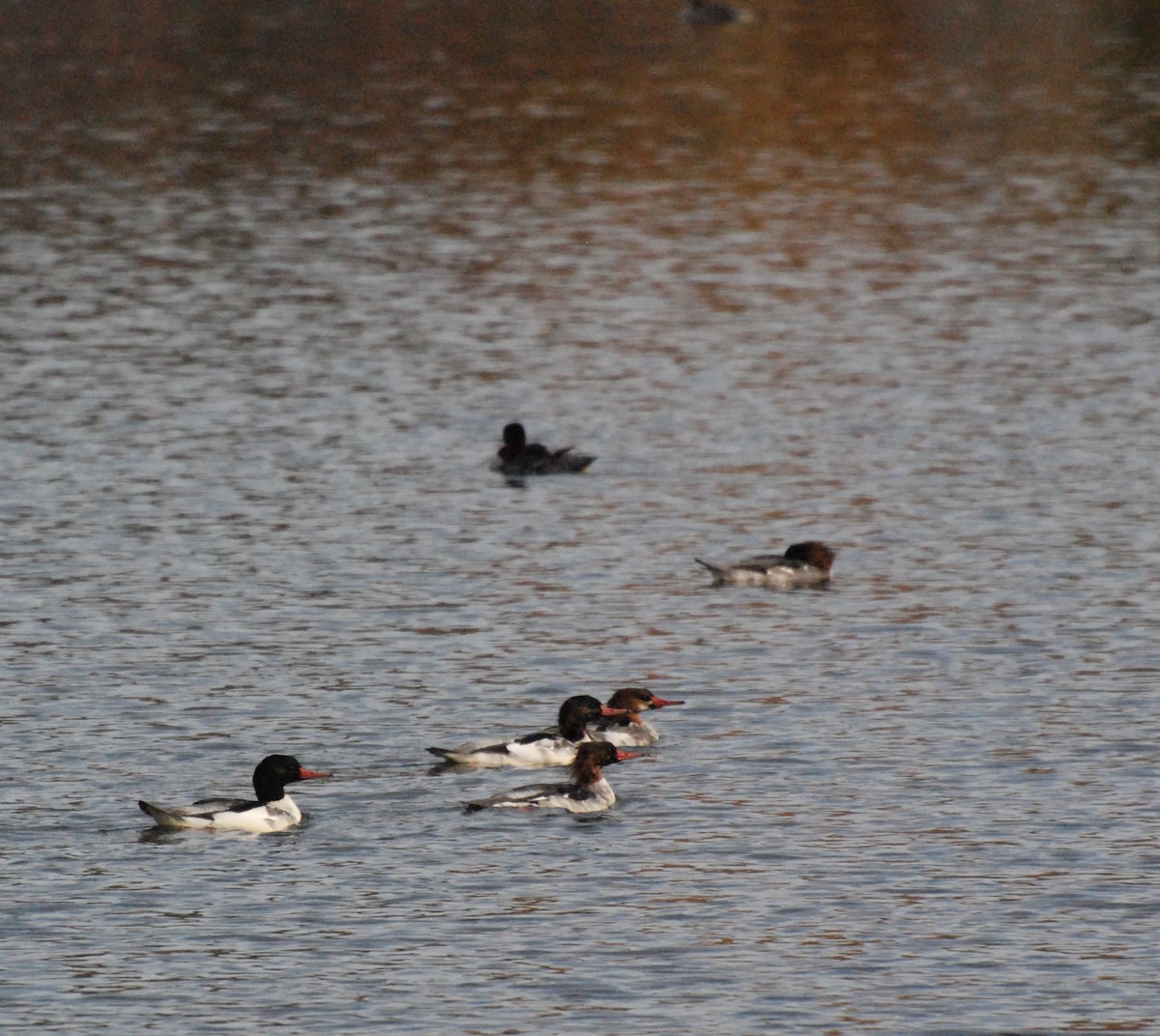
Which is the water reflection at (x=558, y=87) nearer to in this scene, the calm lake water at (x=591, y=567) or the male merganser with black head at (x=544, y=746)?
the calm lake water at (x=591, y=567)

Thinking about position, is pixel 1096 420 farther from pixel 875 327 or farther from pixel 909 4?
pixel 909 4

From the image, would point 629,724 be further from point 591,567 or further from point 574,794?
point 591,567

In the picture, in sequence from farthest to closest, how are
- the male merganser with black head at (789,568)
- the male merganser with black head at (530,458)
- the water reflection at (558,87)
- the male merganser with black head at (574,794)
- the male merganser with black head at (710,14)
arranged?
the male merganser with black head at (710,14) → the water reflection at (558,87) → the male merganser with black head at (530,458) → the male merganser with black head at (789,568) → the male merganser with black head at (574,794)

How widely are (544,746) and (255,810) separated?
3.24m

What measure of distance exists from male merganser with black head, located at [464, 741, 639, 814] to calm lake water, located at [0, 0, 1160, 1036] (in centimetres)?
24

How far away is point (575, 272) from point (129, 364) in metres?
12.2

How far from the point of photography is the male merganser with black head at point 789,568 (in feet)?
102

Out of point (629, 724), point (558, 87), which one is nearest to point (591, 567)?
point (629, 724)

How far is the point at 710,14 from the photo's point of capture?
9925cm

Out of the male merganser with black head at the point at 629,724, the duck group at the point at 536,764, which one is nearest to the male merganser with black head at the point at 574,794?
the duck group at the point at 536,764

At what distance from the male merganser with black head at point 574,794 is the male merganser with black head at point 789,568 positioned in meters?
7.78

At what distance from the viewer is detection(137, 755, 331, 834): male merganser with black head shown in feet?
73.0

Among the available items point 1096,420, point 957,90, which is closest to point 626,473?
point 1096,420

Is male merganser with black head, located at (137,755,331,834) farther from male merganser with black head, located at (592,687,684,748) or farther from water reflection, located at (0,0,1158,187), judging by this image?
water reflection, located at (0,0,1158,187)
